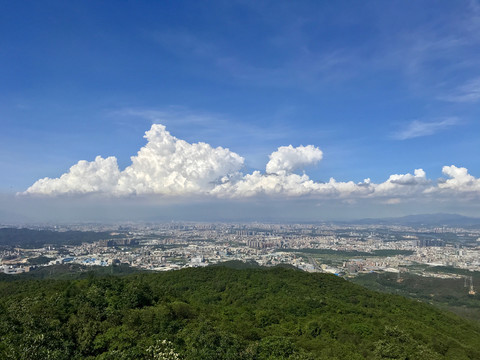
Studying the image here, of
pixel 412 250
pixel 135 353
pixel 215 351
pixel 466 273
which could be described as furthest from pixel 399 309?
pixel 412 250

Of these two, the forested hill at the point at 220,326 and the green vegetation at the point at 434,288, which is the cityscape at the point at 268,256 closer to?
the green vegetation at the point at 434,288

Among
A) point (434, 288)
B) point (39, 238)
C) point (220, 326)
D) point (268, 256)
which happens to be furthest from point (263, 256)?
point (39, 238)

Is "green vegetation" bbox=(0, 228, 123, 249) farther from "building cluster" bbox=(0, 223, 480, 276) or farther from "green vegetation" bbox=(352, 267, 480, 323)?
"green vegetation" bbox=(352, 267, 480, 323)

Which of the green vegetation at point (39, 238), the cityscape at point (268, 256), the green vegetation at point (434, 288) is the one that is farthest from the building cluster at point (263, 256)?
the green vegetation at point (434, 288)

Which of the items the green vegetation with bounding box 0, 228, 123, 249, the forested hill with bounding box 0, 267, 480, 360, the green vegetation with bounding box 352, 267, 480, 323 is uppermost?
the forested hill with bounding box 0, 267, 480, 360

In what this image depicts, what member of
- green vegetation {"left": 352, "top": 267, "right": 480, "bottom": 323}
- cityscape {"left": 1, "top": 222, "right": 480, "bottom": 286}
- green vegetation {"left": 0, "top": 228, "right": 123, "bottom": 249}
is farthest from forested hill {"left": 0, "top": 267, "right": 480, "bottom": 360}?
green vegetation {"left": 0, "top": 228, "right": 123, "bottom": 249}

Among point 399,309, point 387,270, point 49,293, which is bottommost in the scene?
point 387,270

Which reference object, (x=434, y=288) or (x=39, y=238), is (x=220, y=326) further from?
(x=39, y=238)

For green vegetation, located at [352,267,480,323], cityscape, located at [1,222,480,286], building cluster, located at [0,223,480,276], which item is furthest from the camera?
building cluster, located at [0,223,480,276]

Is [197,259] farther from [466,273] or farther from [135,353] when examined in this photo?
[135,353]
